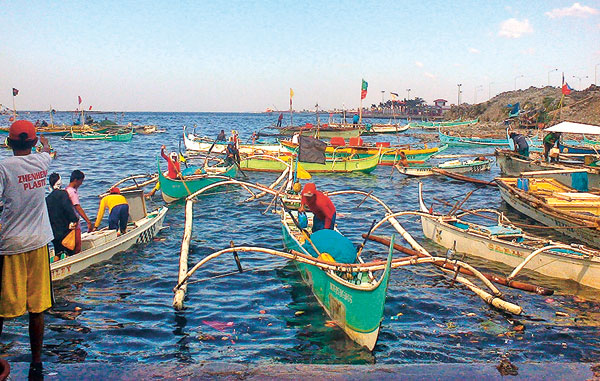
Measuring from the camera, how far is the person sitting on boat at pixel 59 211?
927cm

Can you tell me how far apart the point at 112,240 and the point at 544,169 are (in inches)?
727

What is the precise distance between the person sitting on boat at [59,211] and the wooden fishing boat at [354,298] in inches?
185

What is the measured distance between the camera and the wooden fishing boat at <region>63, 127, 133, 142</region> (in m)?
53.5

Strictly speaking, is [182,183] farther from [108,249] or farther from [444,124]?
[444,124]

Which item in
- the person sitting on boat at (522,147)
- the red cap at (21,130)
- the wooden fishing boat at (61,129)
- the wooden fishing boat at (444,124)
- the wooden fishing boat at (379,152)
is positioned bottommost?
the wooden fishing boat at (379,152)

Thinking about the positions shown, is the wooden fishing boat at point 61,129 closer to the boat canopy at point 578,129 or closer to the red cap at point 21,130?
the boat canopy at point 578,129

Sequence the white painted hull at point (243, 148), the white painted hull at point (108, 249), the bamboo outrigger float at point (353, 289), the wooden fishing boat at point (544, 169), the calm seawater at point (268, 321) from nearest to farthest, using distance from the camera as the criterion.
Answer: the bamboo outrigger float at point (353, 289), the calm seawater at point (268, 321), the white painted hull at point (108, 249), the wooden fishing boat at point (544, 169), the white painted hull at point (243, 148)

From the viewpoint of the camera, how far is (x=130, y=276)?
11695mm

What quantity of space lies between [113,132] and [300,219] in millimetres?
50133

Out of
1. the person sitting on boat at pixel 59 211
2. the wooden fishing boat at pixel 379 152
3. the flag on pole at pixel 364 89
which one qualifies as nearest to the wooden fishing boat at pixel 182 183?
the person sitting on boat at pixel 59 211

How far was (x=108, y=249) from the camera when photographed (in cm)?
1210

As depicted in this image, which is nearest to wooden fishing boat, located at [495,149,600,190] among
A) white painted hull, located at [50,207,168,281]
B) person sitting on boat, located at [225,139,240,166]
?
white painted hull, located at [50,207,168,281]

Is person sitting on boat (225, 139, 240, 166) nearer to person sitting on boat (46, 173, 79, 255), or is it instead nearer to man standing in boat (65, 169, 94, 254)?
man standing in boat (65, 169, 94, 254)

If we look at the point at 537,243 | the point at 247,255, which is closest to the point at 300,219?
the point at 247,255
